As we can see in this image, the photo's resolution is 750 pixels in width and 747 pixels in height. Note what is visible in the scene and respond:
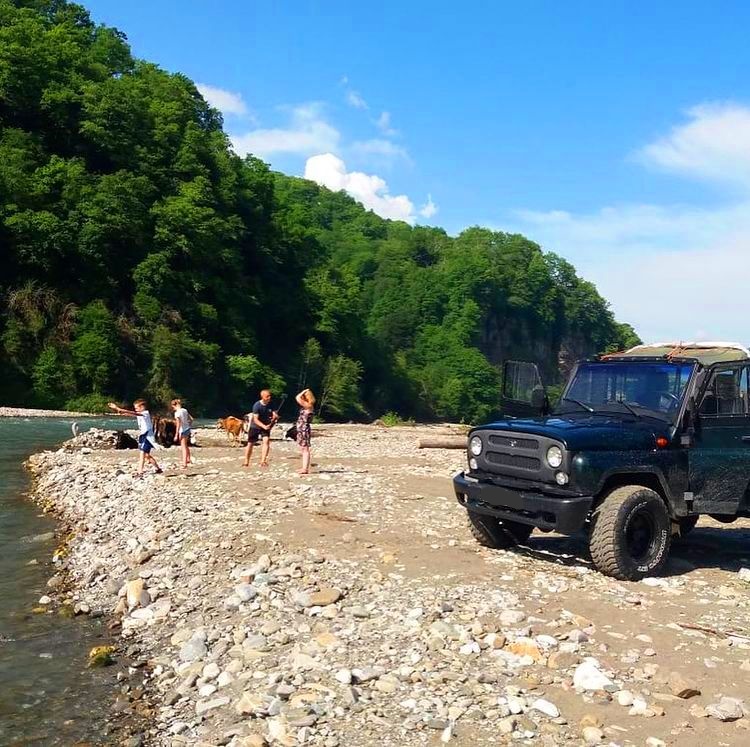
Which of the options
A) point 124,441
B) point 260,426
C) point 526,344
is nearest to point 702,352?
point 260,426

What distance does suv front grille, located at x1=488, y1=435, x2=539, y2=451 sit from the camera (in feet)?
27.8

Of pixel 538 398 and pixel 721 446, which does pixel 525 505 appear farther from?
pixel 721 446

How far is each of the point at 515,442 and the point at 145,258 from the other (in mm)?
56882

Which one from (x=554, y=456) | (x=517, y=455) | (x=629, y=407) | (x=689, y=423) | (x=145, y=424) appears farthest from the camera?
(x=145, y=424)

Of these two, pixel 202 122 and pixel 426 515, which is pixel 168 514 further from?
pixel 202 122

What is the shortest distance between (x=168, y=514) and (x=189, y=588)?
3733 mm

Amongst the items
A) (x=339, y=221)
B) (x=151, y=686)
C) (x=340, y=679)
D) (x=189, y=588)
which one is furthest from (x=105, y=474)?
(x=339, y=221)

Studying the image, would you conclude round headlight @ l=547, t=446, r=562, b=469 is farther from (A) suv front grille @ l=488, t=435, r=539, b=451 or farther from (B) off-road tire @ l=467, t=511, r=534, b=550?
(B) off-road tire @ l=467, t=511, r=534, b=550

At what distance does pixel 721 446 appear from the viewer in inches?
352

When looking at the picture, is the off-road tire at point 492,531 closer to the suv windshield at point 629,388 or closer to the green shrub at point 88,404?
the suv windshield at point 629,388

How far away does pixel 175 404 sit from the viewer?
19250mm

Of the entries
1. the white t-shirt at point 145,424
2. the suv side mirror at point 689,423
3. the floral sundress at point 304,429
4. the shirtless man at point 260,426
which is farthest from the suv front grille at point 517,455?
the shirtless man at point 260,426

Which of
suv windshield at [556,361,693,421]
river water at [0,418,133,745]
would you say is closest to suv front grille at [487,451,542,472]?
suv windshield at [556,361,693,421]

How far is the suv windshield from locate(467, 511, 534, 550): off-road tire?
5.58ft
